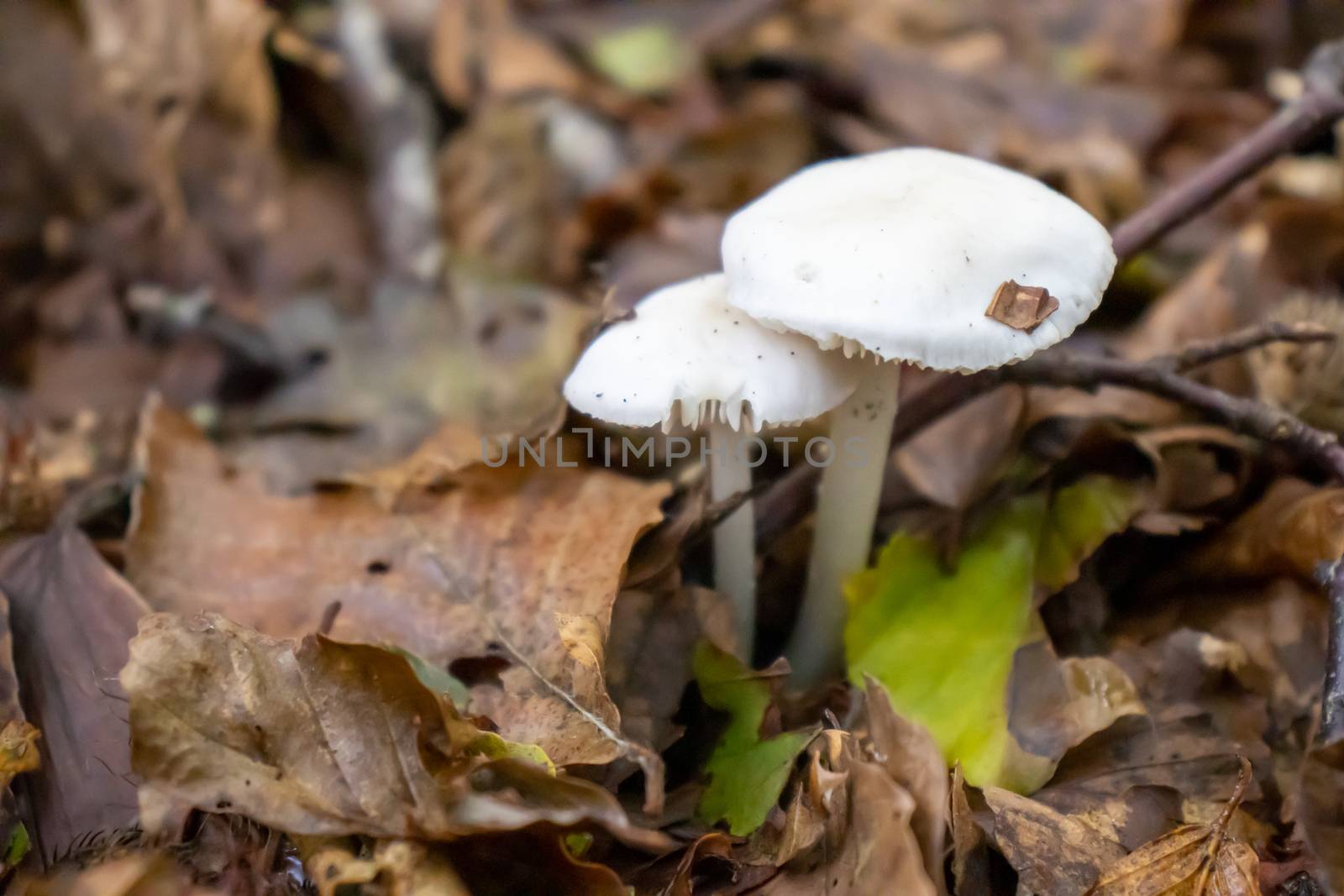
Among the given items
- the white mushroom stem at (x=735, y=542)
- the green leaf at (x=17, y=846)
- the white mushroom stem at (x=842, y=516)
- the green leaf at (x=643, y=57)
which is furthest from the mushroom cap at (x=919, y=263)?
the green leaf at (x=643, y=57)

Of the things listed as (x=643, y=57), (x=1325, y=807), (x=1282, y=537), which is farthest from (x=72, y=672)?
(x=643, y=57)

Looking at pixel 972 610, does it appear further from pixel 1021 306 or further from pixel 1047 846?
pixel 1021 306

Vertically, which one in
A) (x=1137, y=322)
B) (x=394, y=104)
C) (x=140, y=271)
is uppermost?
(x=394, y=104)

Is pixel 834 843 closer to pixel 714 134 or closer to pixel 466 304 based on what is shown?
pixel 466 304

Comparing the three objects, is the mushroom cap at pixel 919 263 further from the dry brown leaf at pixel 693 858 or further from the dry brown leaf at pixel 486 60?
the dry brown leaf at pixel 486 60

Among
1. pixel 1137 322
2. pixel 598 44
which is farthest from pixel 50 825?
pixel 598 44

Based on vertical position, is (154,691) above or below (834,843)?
above
